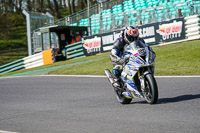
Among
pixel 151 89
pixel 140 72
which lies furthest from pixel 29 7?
pixel 151 89

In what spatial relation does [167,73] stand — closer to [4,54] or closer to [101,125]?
[101,125]

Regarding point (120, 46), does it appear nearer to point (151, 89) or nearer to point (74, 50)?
point (151, 89)

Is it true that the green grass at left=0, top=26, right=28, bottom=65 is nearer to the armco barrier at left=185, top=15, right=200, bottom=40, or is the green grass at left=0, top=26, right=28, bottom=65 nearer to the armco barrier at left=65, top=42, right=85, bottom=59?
the armco barrier at left=65, top=42, right=85, bottom=59

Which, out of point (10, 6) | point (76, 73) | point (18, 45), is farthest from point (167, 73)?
point (10, 6)

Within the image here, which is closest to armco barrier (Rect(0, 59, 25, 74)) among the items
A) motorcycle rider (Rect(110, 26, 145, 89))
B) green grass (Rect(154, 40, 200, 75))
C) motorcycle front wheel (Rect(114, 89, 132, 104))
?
green grass (Rect(154, 40, 200, 75))

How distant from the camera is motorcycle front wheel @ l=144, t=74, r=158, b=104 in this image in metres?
Result: 6.02

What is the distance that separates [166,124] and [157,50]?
13124mm

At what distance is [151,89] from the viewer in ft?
20.0

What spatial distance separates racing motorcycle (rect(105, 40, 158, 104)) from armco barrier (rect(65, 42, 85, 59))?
1639cm

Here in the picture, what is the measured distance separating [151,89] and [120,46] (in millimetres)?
1280

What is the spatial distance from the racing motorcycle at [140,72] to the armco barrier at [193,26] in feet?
42.4

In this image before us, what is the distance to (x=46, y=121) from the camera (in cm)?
600

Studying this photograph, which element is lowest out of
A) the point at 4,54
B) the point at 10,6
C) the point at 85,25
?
the point at 4,54

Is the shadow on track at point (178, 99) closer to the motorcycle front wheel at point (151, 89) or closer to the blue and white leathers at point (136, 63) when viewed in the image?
the motorcycle front wheel at point (151, 89)
